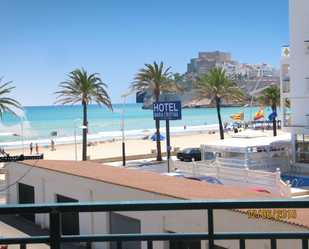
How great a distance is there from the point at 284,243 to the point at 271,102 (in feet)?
146

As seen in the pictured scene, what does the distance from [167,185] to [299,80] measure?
16.8 meters

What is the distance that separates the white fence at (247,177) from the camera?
15547mm

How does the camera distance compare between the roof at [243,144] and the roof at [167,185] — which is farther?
the roof at [243,144]

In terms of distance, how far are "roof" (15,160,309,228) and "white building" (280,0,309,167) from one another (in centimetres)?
1474

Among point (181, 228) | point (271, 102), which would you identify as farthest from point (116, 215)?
point (271, 102)

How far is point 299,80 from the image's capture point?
22.6 metres

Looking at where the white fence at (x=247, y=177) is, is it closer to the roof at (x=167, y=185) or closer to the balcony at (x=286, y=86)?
the roof at (x=167, y=185)

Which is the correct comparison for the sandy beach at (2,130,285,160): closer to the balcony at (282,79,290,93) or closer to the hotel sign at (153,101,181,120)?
the hotel sign at (153,101,181,120)

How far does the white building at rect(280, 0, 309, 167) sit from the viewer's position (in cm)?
2223

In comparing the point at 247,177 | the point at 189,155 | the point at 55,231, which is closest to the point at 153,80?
the point at 189,155

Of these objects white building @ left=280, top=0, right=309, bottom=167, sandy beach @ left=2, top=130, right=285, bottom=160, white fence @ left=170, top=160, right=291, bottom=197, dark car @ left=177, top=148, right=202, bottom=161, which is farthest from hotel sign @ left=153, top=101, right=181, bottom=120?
sandy beach @ left=2, top=130, right=285, bottom=160

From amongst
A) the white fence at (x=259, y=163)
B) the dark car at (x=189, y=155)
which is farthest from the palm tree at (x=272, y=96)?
the white fence at (x=259, y=163)

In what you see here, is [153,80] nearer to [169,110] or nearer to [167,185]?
[169,110]

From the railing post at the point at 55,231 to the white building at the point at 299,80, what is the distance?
2256cm
